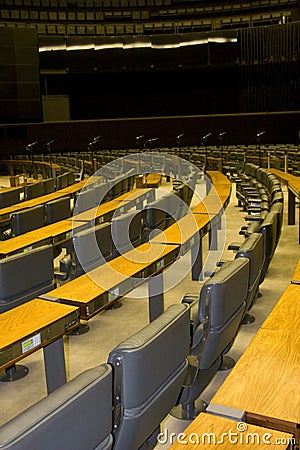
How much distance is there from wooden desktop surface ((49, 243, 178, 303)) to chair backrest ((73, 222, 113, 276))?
346 millimetres

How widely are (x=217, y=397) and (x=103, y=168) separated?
1043 cm

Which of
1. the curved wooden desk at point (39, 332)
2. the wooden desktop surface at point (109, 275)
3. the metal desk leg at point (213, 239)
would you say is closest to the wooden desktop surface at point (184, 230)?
the wooden desktop surface at point (109, 275)

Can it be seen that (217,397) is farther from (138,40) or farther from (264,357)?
(138,40)

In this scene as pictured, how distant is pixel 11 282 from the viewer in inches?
140

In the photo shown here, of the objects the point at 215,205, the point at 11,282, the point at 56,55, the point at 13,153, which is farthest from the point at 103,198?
the point at 56,55

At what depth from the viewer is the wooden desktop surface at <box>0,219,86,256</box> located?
4552mm

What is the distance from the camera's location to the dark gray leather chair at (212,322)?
269cm

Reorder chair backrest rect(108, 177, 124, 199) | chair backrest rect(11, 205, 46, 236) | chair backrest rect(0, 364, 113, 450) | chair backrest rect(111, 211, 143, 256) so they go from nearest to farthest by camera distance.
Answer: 1. chair backrest rect(0, 364, 113, 450)
2. chair backrest rect(111, 211, 143, 256)
3. chair backrest rect(11, 205, 46, 236)
4. chair backrest rect(108, 177, 124, 199)

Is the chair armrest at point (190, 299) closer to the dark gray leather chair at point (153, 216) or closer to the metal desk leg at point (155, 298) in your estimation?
the metal desk leg at point (155, 298)

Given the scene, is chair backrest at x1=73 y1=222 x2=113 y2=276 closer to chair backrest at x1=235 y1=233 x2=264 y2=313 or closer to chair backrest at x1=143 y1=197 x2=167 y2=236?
chair backrest at x1=143 y1=197 x2=167 y2=236

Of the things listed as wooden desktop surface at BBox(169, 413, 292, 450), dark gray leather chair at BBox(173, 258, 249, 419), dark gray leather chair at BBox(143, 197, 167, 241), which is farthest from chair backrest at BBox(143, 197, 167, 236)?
wooden desktop surface at BBox(169, 413, 292, 450)

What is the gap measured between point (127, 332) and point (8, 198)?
3371 millimetres

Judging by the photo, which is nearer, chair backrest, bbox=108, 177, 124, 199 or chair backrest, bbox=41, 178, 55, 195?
chair backrest, bbox=41, 178, 55, 195

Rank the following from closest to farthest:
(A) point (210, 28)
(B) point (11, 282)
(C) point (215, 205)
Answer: (B) point (11, 282) → (C) point (215, 205) → (A) point (210, 28)
